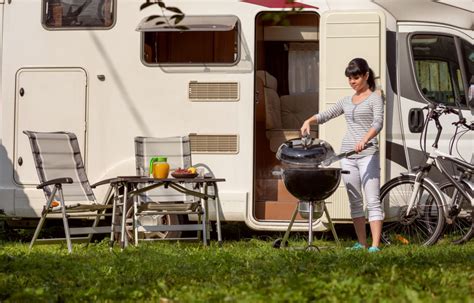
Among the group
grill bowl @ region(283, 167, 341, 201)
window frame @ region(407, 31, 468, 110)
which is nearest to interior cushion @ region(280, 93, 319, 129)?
window frame @ region(407, 31, 468, 110)

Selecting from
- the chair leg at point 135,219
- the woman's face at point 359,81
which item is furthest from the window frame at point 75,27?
the woman's face at point 359,81

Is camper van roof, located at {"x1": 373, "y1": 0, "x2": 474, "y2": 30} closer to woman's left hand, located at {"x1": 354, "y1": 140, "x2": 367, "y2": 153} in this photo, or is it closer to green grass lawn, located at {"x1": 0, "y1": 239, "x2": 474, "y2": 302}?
woman's left hand, located at {"x1": 354, "y1": 140, "x2": 367, "y2": 153}

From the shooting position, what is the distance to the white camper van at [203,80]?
933 centimetres

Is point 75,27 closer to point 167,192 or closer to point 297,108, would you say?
point 167,192

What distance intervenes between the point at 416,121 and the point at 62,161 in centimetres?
315

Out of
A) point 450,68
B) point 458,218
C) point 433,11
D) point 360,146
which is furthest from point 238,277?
point 433,11

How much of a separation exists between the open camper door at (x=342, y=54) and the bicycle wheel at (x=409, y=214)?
0.58ft

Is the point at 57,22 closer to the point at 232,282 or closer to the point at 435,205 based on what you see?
the point at 435,205

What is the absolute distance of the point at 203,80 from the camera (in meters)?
9.48

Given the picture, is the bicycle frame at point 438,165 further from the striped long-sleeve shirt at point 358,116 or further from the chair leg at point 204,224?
the chair leg at point 204,224

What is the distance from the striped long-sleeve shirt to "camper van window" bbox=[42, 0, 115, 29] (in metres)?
2.41

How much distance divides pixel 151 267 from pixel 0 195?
3558 mm

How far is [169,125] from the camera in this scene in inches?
Answer: 376

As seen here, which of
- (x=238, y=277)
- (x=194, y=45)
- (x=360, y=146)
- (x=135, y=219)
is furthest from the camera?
(x=194, y=45)
